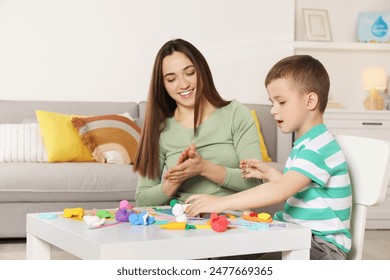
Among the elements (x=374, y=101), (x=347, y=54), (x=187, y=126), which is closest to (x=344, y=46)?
(x=347, y=54)

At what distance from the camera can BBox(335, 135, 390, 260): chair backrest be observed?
1657 mm

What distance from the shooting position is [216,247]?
4.30 ft

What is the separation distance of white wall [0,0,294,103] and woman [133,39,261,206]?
2639 millimetres

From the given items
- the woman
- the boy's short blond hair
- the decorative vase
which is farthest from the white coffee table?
the decorative vase

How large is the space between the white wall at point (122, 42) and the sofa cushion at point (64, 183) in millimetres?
1050

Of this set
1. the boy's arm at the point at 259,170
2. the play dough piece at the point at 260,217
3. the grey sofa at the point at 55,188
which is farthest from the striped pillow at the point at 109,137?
the play dough piece at the point at 260,217

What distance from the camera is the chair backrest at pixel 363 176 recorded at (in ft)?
5.44

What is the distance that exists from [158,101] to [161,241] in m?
0.94

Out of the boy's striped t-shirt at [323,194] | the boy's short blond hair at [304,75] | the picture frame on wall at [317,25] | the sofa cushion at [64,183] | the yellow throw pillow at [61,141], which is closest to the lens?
the boy's striped t-shirt at [323,194]

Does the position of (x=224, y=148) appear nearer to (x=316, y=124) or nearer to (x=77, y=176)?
(x=316, y=124)

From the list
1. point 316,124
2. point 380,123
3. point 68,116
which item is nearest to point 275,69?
point 316,124

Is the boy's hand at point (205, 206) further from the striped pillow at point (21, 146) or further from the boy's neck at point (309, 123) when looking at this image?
the striped pillow at point (21, 146)

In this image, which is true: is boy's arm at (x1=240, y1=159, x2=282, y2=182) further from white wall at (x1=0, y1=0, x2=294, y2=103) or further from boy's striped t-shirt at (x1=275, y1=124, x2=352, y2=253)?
white wall at (x1=0, y1=0, x2=294, y2=103)

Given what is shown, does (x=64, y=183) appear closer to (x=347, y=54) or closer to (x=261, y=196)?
(x=261, y=196)
